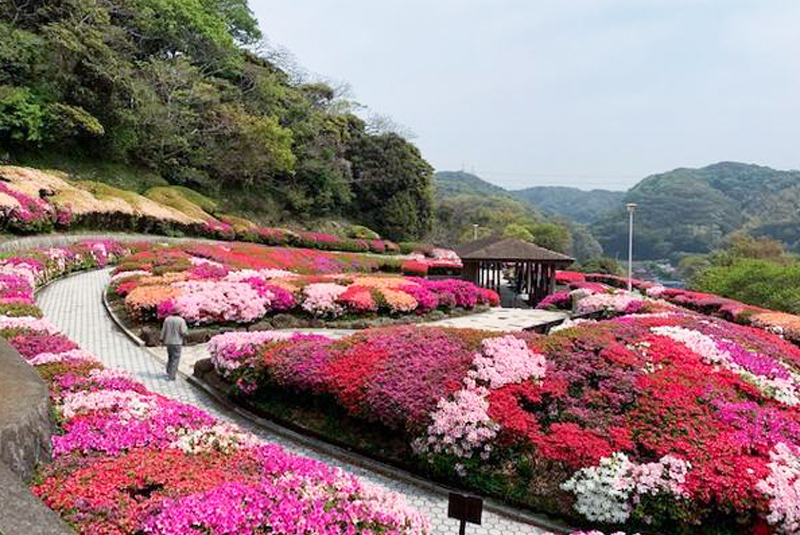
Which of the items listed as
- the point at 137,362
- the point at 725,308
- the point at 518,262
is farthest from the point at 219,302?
the point at 725,308

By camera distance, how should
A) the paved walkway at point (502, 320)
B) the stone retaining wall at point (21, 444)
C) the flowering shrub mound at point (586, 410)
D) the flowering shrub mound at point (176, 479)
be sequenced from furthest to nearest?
the paved walkway at point (502, 320) → the flowering shrub mound at point (586, 410) → the flowering shrub mound at point (176, 479) → the stone retaining wall at point (21, 444)

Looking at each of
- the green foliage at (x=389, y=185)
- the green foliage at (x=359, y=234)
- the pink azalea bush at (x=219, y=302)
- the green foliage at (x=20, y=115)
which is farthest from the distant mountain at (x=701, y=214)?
the green foliage at (x=20, y=115)

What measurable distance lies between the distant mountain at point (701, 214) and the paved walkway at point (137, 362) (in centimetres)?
11688

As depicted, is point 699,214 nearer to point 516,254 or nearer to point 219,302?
point 516,254

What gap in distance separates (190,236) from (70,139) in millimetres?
9101

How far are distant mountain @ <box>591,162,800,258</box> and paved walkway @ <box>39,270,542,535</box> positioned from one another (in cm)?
11688

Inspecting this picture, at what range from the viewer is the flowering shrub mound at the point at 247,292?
12.3 m

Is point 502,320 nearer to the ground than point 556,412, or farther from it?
nearer to the ground

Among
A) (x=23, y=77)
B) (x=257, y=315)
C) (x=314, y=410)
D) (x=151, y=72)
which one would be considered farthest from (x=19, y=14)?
(x=314, y=410)

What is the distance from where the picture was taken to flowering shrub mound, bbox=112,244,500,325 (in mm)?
12273

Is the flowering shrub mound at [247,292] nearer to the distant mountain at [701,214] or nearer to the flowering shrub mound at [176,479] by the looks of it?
the flowering shrub mound at [176,479]

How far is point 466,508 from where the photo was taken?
13.1 ft

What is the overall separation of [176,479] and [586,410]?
4.66m

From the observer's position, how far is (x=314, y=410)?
24.7ft
